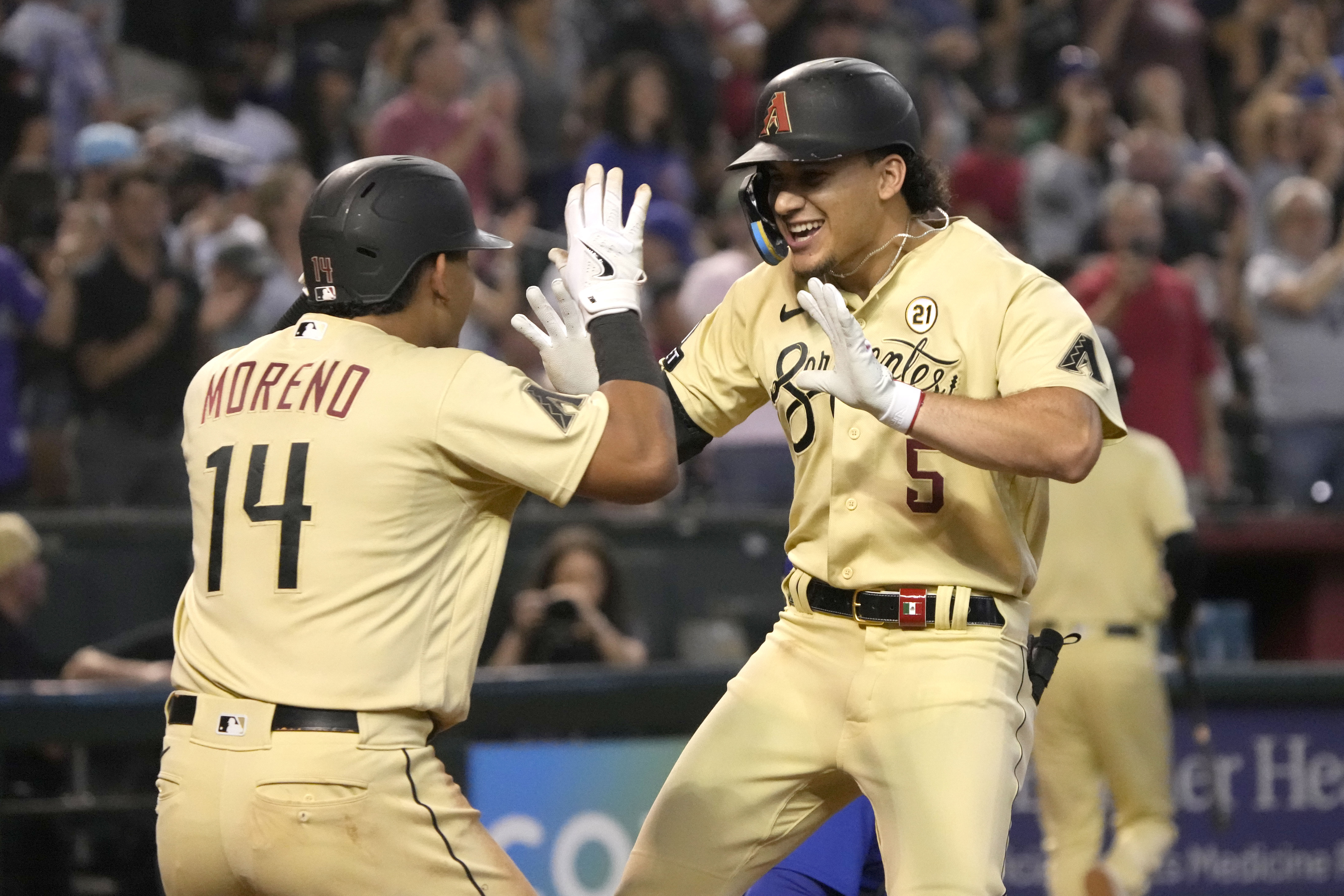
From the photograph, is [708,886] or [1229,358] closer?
[708,886]

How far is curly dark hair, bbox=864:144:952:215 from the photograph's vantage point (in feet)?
13.9

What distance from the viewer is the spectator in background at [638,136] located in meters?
9.92

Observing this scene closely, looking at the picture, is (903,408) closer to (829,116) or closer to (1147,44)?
(829,116)

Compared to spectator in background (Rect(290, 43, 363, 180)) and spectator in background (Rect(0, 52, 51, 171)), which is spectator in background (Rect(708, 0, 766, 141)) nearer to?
spectator in background (Rect(290, 43, 363, 180))

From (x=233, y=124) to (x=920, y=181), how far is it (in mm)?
6080

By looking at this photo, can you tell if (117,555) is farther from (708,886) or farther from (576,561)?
(708,886)

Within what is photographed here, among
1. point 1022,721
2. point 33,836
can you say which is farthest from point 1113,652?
point 33,836

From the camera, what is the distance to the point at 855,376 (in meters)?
3.75

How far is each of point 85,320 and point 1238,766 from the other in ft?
16.8

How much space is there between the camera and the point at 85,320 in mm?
7867

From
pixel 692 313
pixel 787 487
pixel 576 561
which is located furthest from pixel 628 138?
pixel 576 561

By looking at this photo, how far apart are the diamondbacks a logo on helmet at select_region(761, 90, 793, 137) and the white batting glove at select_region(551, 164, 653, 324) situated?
367 mm

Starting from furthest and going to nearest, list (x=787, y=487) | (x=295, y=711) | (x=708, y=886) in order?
1. (x=787, y=487)
2. (x=708, y=886)
3. (x=295, y=711)

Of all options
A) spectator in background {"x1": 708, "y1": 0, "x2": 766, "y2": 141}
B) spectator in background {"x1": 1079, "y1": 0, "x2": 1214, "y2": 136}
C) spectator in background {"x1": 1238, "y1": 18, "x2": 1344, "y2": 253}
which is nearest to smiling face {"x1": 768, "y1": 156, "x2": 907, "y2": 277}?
spectator in background {"x1": 708, "y1": 0, "x2": 766, "y2": 141}
